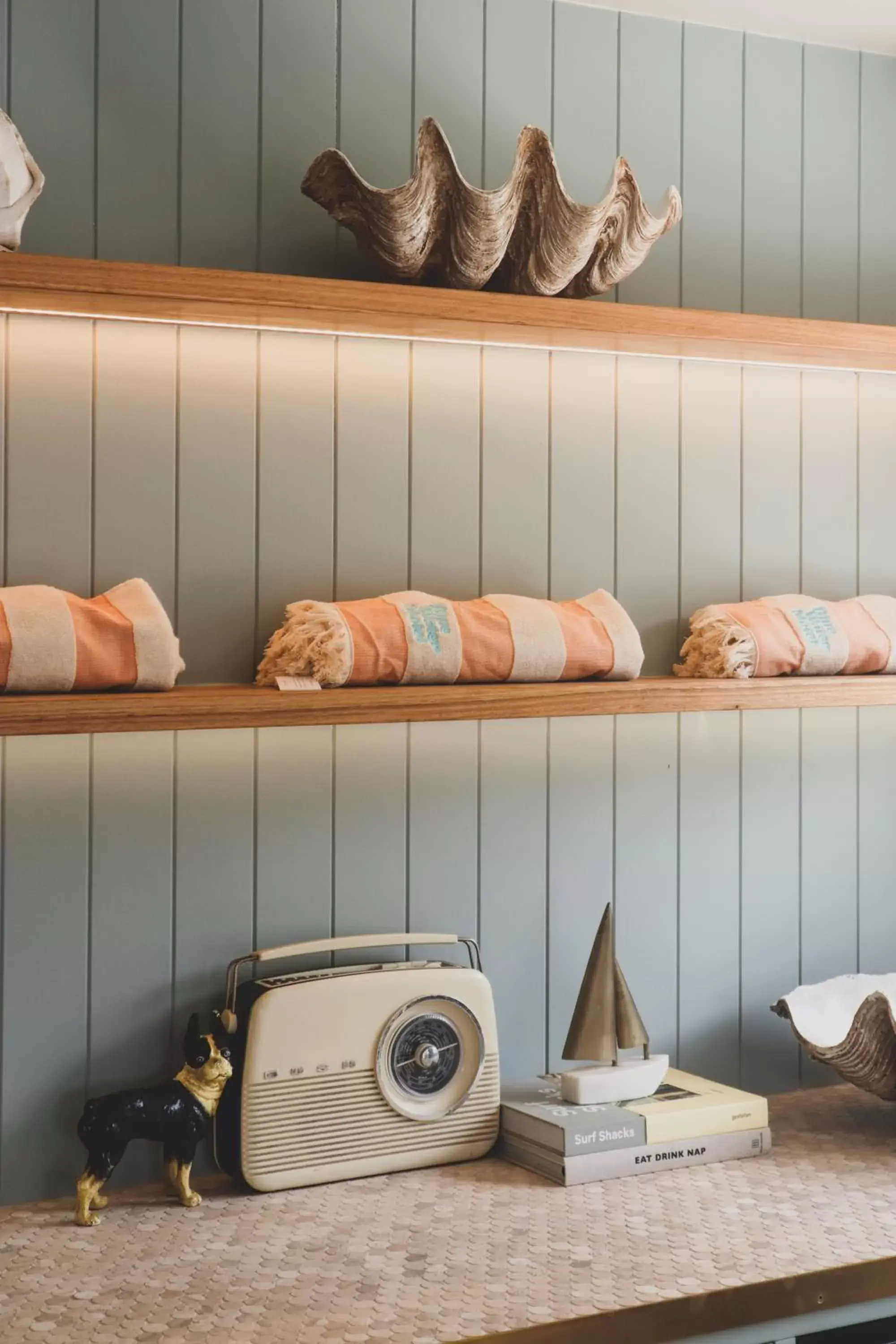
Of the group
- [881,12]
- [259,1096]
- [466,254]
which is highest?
[881,12]

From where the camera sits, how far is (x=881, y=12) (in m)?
2.01

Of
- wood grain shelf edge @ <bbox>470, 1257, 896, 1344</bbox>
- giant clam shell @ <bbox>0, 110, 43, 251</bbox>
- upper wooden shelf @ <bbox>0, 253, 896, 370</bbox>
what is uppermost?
giant clam shell @ <bbox>0, 110, 43, 251</bbox>

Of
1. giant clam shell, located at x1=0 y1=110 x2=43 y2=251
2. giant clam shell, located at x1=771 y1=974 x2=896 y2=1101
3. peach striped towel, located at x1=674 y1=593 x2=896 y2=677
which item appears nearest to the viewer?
giant clam shell, located at x1=0 y1=110 x2=43 y2=251

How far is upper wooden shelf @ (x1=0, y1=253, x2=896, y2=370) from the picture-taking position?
4.89 feet

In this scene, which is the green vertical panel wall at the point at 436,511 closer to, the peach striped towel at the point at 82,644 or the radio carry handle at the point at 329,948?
the radio carry handle at the point at 329,948

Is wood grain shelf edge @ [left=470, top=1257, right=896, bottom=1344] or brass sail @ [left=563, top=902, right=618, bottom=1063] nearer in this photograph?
wood grain shelf edge @ [left=470, top=1257, right=896, bottom=1344]

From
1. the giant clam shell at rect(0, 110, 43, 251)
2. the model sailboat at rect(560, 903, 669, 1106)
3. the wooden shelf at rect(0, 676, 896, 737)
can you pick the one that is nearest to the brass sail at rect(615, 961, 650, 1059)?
the model sailboat at rect(560, 903, 669, 1106)

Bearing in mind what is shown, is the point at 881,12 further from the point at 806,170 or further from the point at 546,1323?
the point at 546,1323

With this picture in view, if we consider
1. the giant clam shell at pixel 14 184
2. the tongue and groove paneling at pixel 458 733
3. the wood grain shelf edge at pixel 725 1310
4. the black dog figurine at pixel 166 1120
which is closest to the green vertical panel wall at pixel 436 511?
the tongue and groove paneling at pixel 458 733

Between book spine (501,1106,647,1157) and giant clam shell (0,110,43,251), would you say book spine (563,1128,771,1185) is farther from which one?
giant clam shell (0,110,43,251)

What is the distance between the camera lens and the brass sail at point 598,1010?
1.80m

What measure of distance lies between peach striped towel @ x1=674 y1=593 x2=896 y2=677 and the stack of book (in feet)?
1.92

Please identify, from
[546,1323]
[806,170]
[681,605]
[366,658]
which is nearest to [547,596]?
[681,605]

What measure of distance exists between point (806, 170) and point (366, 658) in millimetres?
1130
